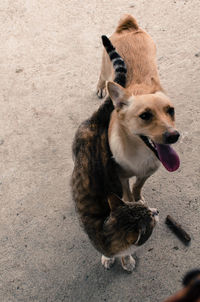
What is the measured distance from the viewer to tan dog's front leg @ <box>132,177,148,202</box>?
2.80m

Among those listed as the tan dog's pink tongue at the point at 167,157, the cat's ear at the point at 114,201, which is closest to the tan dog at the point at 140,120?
the tan dog's pink tongue at the point at 167,157

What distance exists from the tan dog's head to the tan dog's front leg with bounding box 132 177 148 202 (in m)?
0.45

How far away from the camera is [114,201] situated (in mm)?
2236

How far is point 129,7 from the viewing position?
4.89 meters

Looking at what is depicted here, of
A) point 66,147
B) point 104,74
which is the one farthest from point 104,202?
point 104,74

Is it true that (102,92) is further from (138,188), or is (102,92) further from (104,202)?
(104,202)

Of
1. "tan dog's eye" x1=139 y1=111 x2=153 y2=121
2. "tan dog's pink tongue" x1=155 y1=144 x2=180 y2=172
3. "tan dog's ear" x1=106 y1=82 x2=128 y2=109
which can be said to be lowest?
"tan dog's pink tongue" x1=155 y1=144 x2=180 y2=172

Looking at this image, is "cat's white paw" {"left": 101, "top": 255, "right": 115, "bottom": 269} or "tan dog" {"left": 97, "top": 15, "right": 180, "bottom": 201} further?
"cat's white paw" {"left": 101, "top": 255, "right": 115, "bottom": 269}

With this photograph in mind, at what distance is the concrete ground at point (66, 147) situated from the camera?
2672 millimetres

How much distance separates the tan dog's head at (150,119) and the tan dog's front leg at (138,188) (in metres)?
0.45

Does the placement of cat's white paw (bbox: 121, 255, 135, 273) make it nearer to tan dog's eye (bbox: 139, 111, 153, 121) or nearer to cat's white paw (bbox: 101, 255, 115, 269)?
cat's white paw (bbox: 101, 255, 115, 269)

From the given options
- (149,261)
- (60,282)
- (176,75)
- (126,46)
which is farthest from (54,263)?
(176,75)

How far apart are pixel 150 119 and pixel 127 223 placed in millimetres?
798

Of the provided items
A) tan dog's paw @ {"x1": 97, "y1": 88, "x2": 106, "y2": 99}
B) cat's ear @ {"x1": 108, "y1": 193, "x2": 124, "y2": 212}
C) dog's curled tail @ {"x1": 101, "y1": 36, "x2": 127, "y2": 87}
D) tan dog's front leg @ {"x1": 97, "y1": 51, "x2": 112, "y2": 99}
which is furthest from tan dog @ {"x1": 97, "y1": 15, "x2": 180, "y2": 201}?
tan dog's paw @ {"x1": 97, "y1": 88, "x2": 106, "y2": 99}
